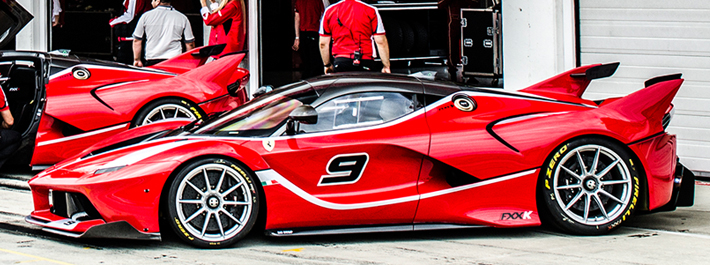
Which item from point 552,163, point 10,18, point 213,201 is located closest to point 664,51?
point 552,163

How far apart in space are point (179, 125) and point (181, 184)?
1288 millimetres

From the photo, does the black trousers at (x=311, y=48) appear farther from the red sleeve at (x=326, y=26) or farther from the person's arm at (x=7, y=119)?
the person's arm at (x=7, y=119)

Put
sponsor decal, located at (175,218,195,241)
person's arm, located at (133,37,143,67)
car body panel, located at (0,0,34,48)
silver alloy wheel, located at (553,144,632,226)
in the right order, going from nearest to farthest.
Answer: sponsor decal, located at (175,218,195,241) < silver alloy wheel, located at (553,144,632,226) < car body panel, located at (0,0,34,48) < person's arm, located at (133,37,143,67)

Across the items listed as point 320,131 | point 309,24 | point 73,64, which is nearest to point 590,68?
point 320,131

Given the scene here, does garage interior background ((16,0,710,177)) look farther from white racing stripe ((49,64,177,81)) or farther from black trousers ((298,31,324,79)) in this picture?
white racing stripe ((49,64,177,81))

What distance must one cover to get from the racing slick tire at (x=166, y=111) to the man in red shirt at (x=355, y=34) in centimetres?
186

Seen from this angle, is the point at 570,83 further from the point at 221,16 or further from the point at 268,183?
the point at 221,16

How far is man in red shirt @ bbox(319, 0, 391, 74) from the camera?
9469 millimetres

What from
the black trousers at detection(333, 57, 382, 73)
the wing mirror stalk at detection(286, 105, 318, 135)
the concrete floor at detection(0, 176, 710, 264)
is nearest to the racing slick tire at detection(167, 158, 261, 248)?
the concrete floor at detection(0, 176, 710, 264)

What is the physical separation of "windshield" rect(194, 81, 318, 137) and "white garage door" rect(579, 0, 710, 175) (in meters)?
4.25

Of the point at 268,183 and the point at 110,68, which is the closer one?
the point at 268,183

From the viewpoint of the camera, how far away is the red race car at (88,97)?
26.6 feet

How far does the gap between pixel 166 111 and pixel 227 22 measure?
12.3 ft

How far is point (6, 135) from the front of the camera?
8047 mm
